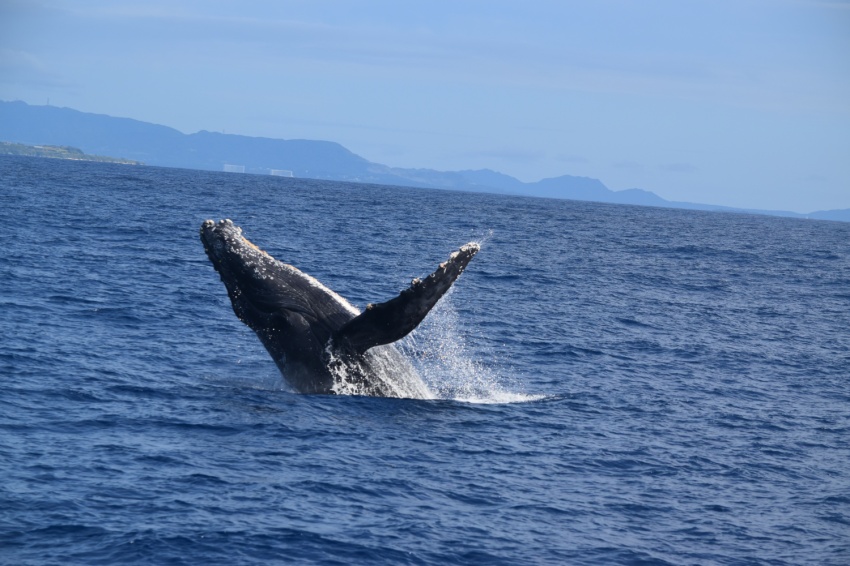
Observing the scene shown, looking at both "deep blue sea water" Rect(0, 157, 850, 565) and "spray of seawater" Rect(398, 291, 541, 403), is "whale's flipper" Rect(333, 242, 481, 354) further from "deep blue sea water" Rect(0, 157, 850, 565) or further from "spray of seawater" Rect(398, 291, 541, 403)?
"spray of seawater" Rect(398, 291, 541, 403)

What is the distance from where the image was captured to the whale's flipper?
12719 mm

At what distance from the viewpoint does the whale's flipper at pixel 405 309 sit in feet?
41.7

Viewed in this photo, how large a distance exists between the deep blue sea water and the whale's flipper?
124 centimetres

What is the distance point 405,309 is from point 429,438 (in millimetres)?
2084

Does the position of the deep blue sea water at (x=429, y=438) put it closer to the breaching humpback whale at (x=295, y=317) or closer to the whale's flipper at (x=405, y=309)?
the breaching humpback whale at (x=295, y=317)

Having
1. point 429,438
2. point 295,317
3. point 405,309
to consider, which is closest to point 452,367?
point 295,317

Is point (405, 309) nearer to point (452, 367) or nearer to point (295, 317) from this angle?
point (295, 317)

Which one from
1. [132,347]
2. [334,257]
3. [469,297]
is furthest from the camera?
[334,257]

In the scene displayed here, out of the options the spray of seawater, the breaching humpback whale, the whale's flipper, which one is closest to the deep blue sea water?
the spray of seawater

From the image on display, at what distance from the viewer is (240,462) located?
1241 centimetres

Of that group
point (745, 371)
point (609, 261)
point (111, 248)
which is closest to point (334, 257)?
point (111, 248)

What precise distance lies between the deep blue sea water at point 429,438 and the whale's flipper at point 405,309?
1236mm

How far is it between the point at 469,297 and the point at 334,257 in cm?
983

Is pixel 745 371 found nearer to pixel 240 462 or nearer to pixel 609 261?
pixel 240 462
